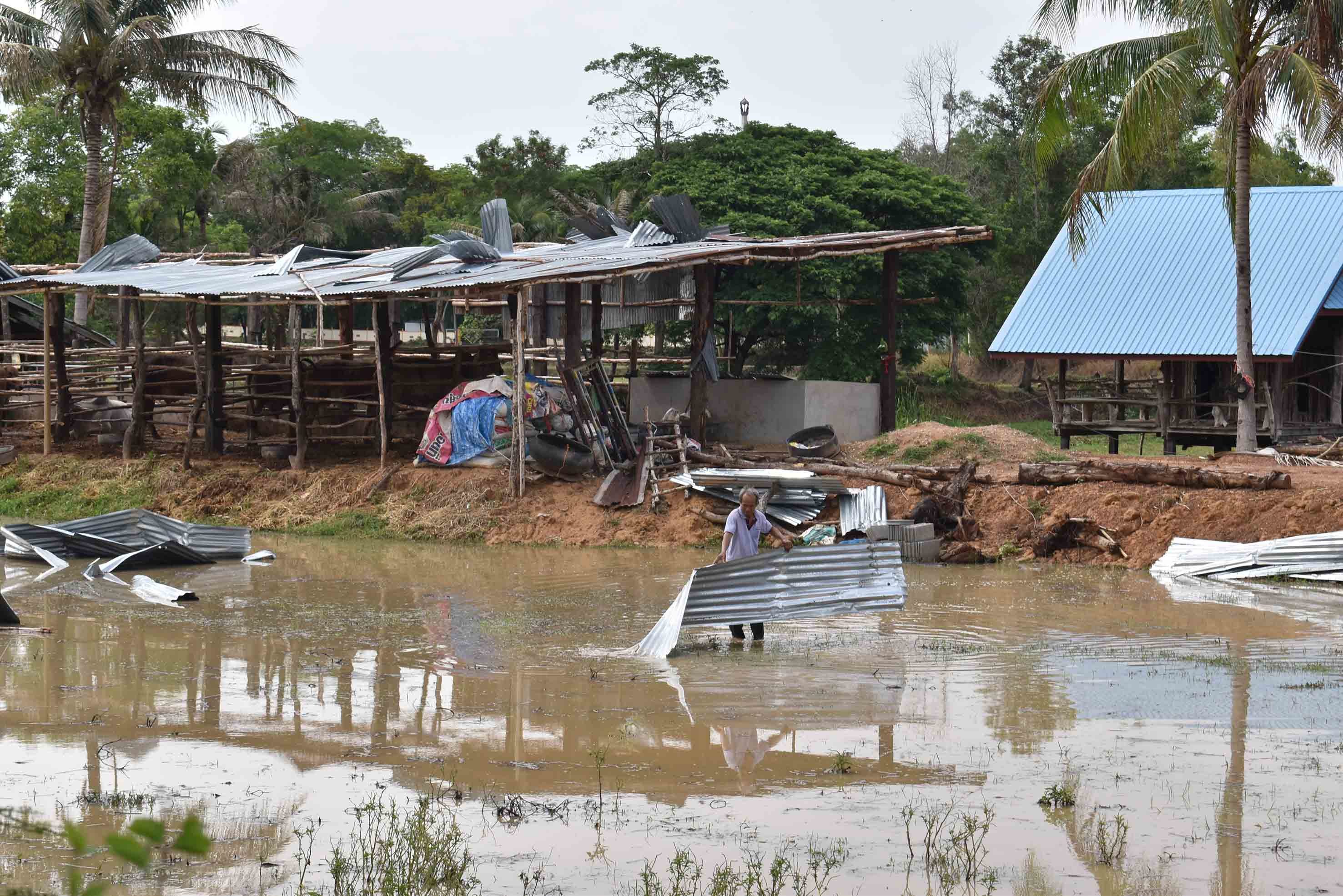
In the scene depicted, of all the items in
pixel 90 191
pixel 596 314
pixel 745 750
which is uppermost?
pixel 90 191

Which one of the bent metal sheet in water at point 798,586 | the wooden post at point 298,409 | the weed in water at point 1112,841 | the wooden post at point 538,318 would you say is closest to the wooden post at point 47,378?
the wooden post at point 298,409

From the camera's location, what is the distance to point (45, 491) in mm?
21203

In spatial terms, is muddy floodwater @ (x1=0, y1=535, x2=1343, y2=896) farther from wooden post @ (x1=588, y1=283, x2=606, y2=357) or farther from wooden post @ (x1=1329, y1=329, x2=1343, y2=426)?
wooden post @ (x1=1329, y1=329, x2=1343, y2=426)

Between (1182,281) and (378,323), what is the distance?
13998 millimetres

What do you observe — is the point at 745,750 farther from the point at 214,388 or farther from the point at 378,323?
the point at 214,388

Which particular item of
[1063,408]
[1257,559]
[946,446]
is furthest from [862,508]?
[1063,408]

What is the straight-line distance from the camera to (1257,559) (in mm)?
14375

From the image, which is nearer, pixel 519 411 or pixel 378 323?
pixel 519 411

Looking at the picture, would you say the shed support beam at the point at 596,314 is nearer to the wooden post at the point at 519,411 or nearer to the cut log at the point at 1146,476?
the wooden post at the point at 519,411

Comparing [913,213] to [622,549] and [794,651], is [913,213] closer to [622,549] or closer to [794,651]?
[622,549]

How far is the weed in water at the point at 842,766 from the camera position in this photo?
708 cm

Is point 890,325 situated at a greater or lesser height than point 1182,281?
lesser

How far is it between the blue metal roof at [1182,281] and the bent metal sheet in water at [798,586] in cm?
1336

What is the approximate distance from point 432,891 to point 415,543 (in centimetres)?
1278
